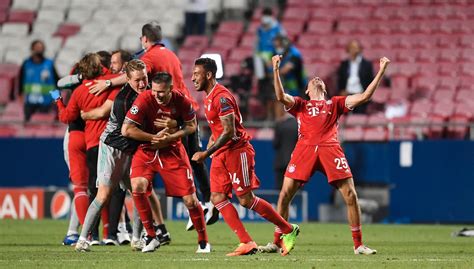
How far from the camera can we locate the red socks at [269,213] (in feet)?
41.5

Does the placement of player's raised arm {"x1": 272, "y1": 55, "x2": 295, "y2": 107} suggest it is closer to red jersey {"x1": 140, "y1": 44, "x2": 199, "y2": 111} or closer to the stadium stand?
red jersey {"x1": 140, "y1": 44, "x2": 199, "y2": 111}

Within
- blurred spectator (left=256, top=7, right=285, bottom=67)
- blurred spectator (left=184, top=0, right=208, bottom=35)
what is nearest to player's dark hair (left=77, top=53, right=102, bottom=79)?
blurred spectator (left=256, top=7, right=285, bottom=67)

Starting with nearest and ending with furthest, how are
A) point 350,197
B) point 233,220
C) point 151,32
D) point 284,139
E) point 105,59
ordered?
point 233,220
point 350,197
point 151,32
point 105,59
point 284,139

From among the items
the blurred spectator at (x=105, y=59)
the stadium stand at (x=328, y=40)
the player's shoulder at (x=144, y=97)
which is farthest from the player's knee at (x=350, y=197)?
the stadium stand at (x=328, y=40)

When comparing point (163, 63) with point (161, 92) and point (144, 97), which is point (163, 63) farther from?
point (161, 92)

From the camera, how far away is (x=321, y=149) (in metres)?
13.1

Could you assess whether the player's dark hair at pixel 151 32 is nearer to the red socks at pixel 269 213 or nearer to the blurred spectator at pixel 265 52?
the red socks at pixel 269 213

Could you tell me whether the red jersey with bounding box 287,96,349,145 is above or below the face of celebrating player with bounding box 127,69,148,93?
below

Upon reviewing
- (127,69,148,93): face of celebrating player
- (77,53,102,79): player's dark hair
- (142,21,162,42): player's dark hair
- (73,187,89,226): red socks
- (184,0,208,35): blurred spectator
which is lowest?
(73,187,89,226): red socks

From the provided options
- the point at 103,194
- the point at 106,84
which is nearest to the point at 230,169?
the point at 103,194

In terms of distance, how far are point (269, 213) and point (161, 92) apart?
1.61 metres

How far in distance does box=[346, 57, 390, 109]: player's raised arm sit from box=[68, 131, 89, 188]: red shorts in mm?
3429

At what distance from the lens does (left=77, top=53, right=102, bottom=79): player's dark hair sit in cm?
1438

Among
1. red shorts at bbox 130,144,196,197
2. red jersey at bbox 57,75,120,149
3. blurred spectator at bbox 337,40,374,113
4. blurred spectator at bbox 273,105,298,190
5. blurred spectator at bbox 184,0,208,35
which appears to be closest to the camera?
red shorts at bbox 130,144,196,197
